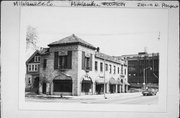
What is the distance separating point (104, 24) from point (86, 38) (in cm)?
32

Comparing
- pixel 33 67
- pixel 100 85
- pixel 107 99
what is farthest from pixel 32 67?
pixel 107 99

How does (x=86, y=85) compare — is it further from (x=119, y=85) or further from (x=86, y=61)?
(x=119, y=85)

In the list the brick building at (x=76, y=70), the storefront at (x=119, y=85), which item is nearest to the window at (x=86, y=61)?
the brick building at (x=76, y=70)

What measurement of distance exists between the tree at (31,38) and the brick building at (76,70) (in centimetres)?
18

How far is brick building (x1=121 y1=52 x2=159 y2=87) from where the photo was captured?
393cm

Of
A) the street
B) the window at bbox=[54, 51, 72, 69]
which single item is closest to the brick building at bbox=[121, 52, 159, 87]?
the street

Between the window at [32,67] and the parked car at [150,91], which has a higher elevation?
the window at [32,67]

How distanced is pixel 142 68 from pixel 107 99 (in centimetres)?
65

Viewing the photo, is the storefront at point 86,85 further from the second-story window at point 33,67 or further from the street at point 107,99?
the second-story window at point 33,67

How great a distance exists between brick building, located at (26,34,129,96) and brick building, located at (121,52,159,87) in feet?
0.33

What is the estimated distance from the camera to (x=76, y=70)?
4.01 meters

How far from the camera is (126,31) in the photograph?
397 centimetres

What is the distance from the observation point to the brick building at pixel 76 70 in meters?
4.00

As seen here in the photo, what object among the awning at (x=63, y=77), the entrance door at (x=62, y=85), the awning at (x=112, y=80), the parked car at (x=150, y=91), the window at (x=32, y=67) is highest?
the window at (x=32, y=67)
